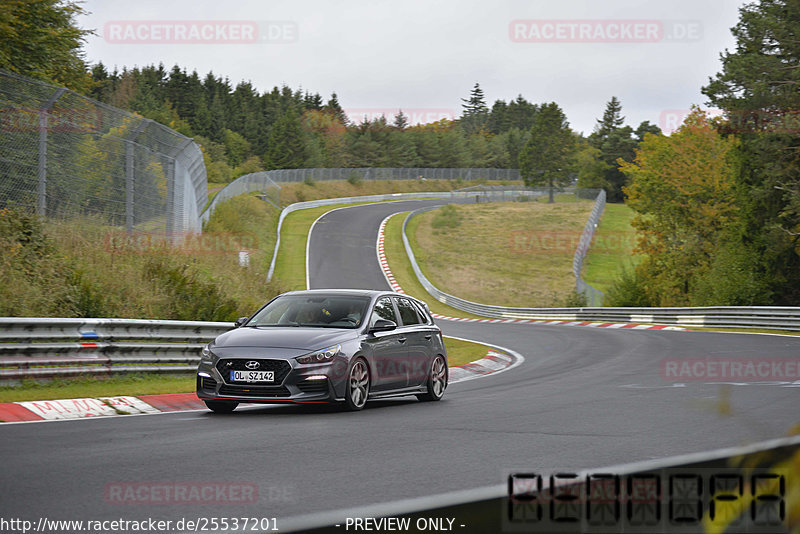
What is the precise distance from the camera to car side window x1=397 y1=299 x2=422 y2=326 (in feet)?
Result: 45.1

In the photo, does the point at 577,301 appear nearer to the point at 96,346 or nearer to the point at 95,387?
the point at 96,346

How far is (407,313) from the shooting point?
14.0 meters

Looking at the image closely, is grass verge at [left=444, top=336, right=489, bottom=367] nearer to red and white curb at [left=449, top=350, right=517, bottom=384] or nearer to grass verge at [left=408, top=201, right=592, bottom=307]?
red and white curb at [left=449, top=350, right=517, bottom=384]

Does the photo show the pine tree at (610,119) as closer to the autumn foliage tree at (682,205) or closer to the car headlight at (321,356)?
the autumn foliage tree at (682,205)

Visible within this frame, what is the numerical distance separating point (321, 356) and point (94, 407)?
118 inches

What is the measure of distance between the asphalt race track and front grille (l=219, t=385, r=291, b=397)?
12.7 inches

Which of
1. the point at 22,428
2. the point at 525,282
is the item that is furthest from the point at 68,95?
the point at 525,282

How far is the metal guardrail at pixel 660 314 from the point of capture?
31.6 m

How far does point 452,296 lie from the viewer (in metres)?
56.5

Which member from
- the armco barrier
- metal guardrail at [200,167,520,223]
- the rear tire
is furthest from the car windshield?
metal guardrail at [200,167,520,223]

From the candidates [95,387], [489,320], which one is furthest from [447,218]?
[95,387]

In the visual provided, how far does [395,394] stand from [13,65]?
16.4 m

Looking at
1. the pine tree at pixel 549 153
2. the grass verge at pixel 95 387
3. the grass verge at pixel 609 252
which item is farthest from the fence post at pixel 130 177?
the pine tree at pixel 549 153

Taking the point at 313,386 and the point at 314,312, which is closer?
the point at 313,386
